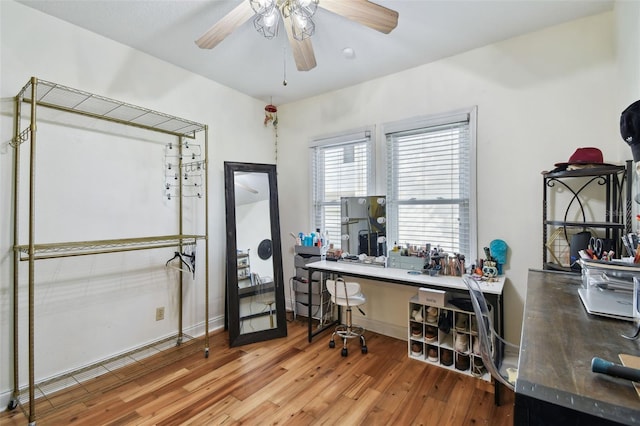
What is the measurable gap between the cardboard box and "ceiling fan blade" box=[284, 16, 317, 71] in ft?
6.53

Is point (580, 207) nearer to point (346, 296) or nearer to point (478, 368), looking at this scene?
point (478, 368)

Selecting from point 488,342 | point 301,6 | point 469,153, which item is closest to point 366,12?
point 301,6

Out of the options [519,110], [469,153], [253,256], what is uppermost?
[519,110]

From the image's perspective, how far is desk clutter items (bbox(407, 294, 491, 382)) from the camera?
231 centimetres

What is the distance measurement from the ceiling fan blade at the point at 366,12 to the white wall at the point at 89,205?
1.87 metres

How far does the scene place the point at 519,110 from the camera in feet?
7.88

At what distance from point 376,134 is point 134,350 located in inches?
120

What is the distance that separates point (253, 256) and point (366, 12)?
245 centimetres

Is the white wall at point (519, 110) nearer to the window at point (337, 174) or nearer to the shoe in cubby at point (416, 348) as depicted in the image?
the shoe in cubby at point (416, 348)

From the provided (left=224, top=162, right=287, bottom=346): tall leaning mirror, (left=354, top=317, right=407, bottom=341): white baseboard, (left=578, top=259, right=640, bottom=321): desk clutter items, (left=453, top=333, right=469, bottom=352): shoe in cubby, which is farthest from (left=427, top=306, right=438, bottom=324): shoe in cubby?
(left=224, top=162, right=287, bottom=346): tall leaning mirror

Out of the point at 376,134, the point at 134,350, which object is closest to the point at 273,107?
the point at 376,134

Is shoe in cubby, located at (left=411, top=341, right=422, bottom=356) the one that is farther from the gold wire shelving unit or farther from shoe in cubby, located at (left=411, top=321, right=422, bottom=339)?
the gold wire shelving unit

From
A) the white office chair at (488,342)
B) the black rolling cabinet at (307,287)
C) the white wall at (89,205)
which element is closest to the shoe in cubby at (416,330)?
the white office chair at (488,342)

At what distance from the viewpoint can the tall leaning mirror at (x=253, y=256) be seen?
3.00 m
